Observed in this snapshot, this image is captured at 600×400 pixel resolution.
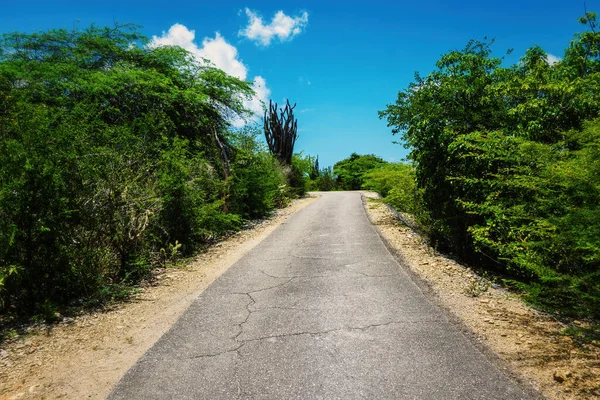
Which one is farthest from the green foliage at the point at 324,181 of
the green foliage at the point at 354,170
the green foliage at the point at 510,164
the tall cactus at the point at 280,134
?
the green foliage at the point at 510,164

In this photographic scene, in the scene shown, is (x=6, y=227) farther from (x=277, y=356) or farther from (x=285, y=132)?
(x=285, y=132)

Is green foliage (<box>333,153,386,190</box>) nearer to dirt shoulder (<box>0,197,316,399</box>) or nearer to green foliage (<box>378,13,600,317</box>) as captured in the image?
green foliage (<box>378,13,600,317</box>)

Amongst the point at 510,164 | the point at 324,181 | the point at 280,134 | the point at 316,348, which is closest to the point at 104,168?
the point at 316,348

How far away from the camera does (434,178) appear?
7.93 metres

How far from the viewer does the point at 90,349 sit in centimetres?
400

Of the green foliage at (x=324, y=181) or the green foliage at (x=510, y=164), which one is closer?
the green foliage at (x=510, y=164)

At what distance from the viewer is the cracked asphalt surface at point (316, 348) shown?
10.0 ft

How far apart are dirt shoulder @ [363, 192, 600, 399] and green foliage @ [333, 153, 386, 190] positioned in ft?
129

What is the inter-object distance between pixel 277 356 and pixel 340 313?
132cm

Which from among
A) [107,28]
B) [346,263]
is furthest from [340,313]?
[107,28]

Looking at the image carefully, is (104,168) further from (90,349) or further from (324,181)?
(324,181)

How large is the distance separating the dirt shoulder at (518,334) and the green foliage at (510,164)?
0.37 meters

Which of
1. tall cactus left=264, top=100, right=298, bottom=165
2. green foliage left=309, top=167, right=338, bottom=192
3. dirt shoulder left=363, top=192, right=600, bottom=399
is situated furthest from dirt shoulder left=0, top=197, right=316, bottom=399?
green foliage left=309, top=167, right=338, bottom=192

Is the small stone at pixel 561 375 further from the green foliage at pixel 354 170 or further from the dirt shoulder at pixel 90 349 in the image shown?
the green foliage at pixel 354 170
